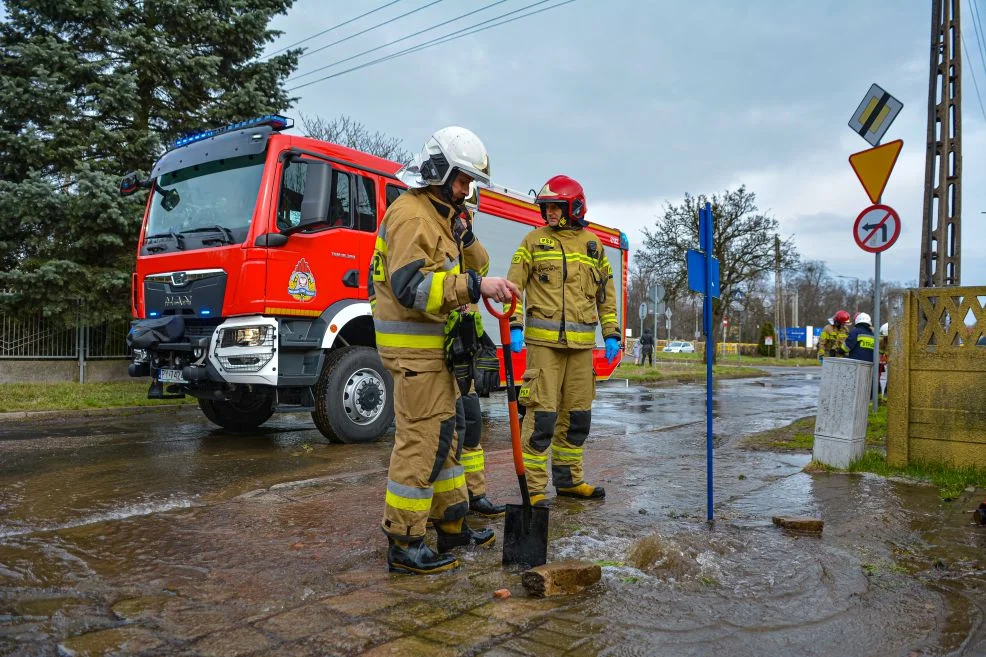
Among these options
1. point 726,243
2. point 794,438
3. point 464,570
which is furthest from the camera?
point 726,243

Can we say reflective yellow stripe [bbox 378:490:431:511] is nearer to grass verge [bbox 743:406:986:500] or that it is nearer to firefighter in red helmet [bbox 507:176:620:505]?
firefighter in red helmet [bbox 507:176:620:505]

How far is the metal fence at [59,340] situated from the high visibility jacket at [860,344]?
12186 millimetres

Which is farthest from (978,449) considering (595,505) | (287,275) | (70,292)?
(70,292)

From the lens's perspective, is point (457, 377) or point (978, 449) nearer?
point (457, 377)

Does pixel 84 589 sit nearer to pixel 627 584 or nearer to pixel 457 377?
pixel 457 377

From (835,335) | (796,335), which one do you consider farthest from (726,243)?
(796,335)

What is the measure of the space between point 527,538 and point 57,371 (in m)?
11.9

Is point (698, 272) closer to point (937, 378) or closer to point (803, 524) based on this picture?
point (803, 524)

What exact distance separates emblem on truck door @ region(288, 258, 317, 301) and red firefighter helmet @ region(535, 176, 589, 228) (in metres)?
2.81

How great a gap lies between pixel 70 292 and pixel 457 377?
35.6 feet

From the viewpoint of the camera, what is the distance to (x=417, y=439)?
128 inches

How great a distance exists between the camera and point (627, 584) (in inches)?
120

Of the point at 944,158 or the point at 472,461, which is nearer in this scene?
the point at 472,461

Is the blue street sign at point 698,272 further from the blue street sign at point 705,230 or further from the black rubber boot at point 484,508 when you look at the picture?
the black rubber boot at point 484,508
